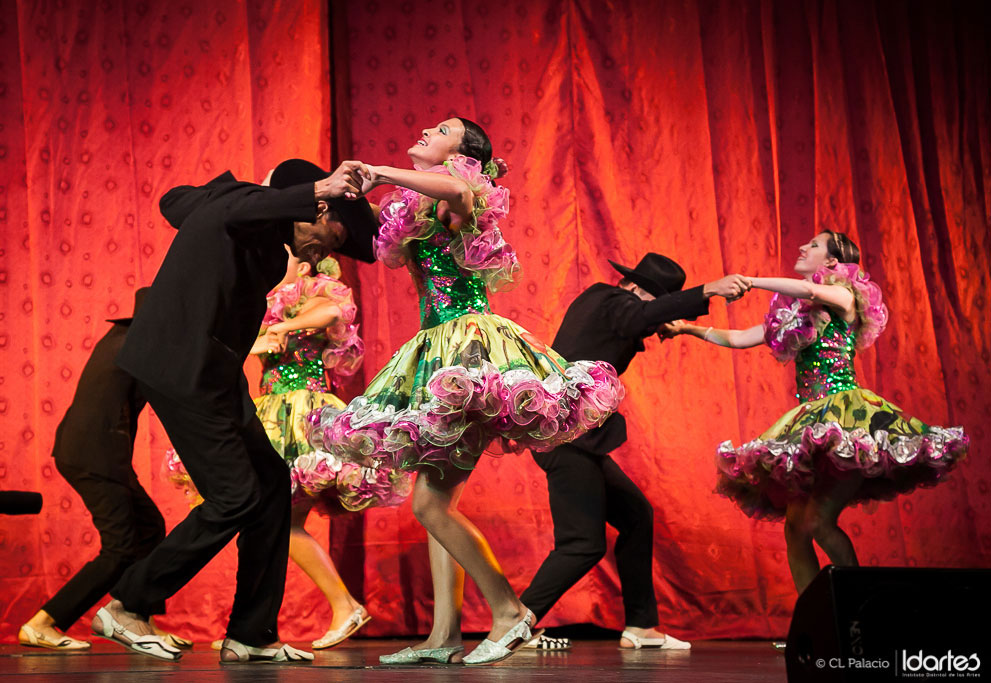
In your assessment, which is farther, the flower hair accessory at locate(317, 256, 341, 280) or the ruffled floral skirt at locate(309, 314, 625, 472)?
the flower hair accessory at locate(317, 256, 341, 280)

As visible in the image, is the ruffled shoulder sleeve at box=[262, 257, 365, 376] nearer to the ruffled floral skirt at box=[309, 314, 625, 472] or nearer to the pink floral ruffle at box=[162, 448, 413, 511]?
the pink floral ruffle at box=[162, 448, 413, 511]

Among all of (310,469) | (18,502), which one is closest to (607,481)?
(310,469)

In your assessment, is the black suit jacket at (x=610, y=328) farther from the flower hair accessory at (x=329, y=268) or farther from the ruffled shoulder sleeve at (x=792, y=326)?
the flower hair accessory at (x=329, y=268)

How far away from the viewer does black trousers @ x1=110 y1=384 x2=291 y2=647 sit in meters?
3.18

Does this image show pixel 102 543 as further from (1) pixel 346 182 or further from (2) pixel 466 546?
(1) pixel 346 182

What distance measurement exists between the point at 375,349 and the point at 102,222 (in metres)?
1.46

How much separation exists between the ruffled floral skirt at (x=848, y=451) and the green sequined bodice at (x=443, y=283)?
150 cm

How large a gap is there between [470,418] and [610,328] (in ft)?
4.78

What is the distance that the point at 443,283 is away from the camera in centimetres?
338

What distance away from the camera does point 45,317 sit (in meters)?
5.37

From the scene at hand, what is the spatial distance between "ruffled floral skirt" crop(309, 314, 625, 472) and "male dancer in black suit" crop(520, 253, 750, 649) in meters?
1.00

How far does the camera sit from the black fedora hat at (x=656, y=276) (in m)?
4.65

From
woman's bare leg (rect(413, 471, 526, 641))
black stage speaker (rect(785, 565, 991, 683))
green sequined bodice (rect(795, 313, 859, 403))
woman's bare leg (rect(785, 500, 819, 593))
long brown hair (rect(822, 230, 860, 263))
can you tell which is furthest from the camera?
long brown hair (rect(822, 230, 860, 263))

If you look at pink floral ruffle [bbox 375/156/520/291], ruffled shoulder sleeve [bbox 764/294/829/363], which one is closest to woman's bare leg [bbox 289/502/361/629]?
pink floral ruffle [bbox 375/156/520/291]
